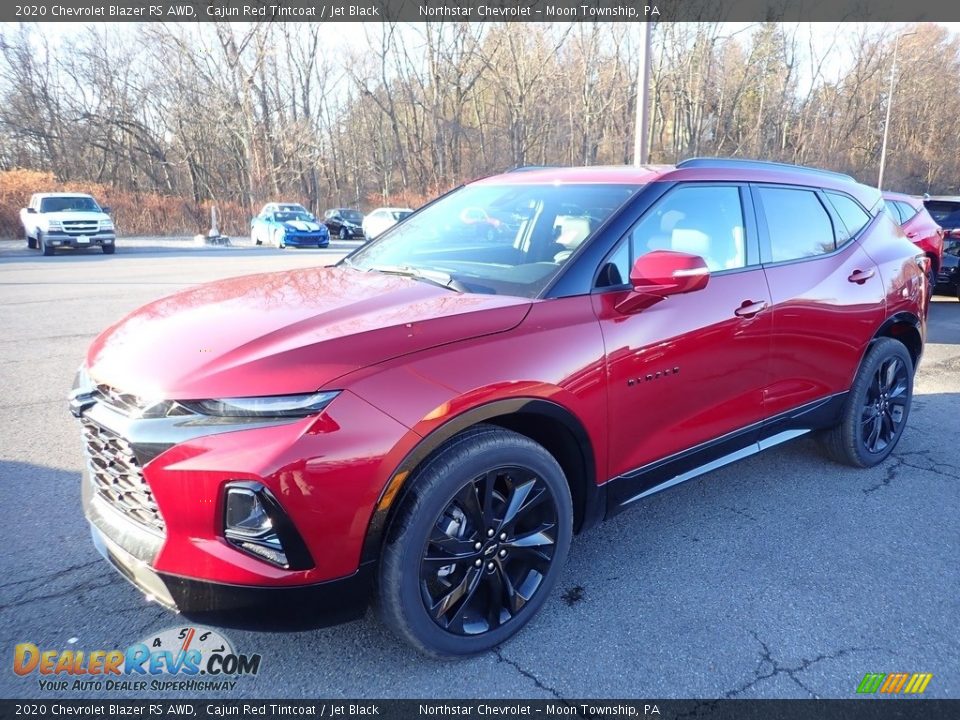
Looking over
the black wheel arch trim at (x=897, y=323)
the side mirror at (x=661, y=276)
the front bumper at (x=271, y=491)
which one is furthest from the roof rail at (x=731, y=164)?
the front bumper at (x=271, y=491)

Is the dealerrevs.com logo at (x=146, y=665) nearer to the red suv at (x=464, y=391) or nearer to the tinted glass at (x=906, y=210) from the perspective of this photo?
the red suv at (x=464, y=391)

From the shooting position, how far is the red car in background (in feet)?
29.4

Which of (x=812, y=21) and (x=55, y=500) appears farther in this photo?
(x=812, y=21)

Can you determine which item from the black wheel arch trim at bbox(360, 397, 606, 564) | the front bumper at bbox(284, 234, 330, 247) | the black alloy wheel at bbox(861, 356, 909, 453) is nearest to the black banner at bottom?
the black wheel arch trim at bbox(360, 397, 606, 564)

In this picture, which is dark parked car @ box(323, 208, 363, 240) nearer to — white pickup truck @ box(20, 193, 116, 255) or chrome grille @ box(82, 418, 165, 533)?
white pickup truck @ box(20, 193, 116, 255)

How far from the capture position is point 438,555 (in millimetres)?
2260

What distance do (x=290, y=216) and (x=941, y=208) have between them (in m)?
21.7

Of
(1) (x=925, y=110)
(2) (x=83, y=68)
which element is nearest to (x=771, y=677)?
(2) (x=83, y=68)

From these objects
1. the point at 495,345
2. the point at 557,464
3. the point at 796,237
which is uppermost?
the point at 796,237

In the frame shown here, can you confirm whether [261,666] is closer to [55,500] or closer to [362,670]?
[362,670]

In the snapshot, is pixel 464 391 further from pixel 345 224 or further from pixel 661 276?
pixel 345 224

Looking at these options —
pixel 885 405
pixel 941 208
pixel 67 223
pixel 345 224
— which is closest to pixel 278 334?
pixel 885 405

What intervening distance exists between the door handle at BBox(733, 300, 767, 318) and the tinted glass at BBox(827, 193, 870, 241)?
117 centimetres

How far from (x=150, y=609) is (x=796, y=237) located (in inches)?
146
